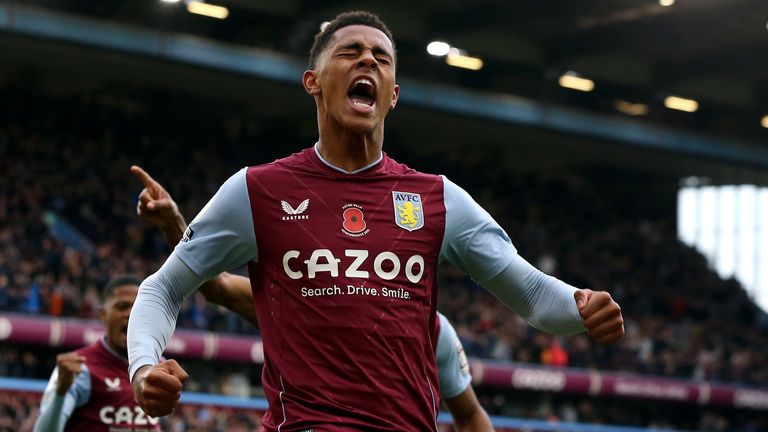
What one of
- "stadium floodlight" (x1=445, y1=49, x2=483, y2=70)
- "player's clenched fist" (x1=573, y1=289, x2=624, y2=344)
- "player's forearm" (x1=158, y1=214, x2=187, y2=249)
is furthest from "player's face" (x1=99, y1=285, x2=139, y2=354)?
"stadium floodlight" (x1=445, y1=49, x2=483, y2=70)

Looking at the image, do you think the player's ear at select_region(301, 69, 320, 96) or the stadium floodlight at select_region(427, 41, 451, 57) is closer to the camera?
the player's ear at select_region(301, 69, 320, 96)

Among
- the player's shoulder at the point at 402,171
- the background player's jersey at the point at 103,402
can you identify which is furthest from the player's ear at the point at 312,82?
the background player's jersey at the point at 103,402

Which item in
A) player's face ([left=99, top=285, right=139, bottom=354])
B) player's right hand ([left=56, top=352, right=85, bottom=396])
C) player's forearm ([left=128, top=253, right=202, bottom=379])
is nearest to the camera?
player's forearm ([left=128, top=253, right=202, bottom=379])

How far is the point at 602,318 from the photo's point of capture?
406 centimetres

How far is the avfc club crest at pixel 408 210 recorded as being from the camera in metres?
4.45

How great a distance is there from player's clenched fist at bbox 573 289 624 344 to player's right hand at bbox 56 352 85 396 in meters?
4.21

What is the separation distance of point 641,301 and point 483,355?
977cm

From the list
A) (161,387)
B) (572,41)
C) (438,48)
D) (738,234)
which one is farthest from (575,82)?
(161,387)

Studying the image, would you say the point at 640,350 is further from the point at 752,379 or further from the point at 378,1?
the point at 378,1

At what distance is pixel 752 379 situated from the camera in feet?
118

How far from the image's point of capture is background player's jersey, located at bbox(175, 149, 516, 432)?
4242mm

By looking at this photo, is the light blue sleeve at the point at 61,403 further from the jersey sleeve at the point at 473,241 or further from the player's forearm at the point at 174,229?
the jersey sleeve at the point at 473,241

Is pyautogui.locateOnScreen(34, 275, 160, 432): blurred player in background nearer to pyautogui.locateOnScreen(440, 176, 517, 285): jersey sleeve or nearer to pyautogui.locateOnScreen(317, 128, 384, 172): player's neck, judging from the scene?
pyautogui.locateOnScreen(317, 128, 384, 172): player's neck

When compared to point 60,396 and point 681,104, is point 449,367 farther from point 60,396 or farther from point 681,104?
point 681,104
